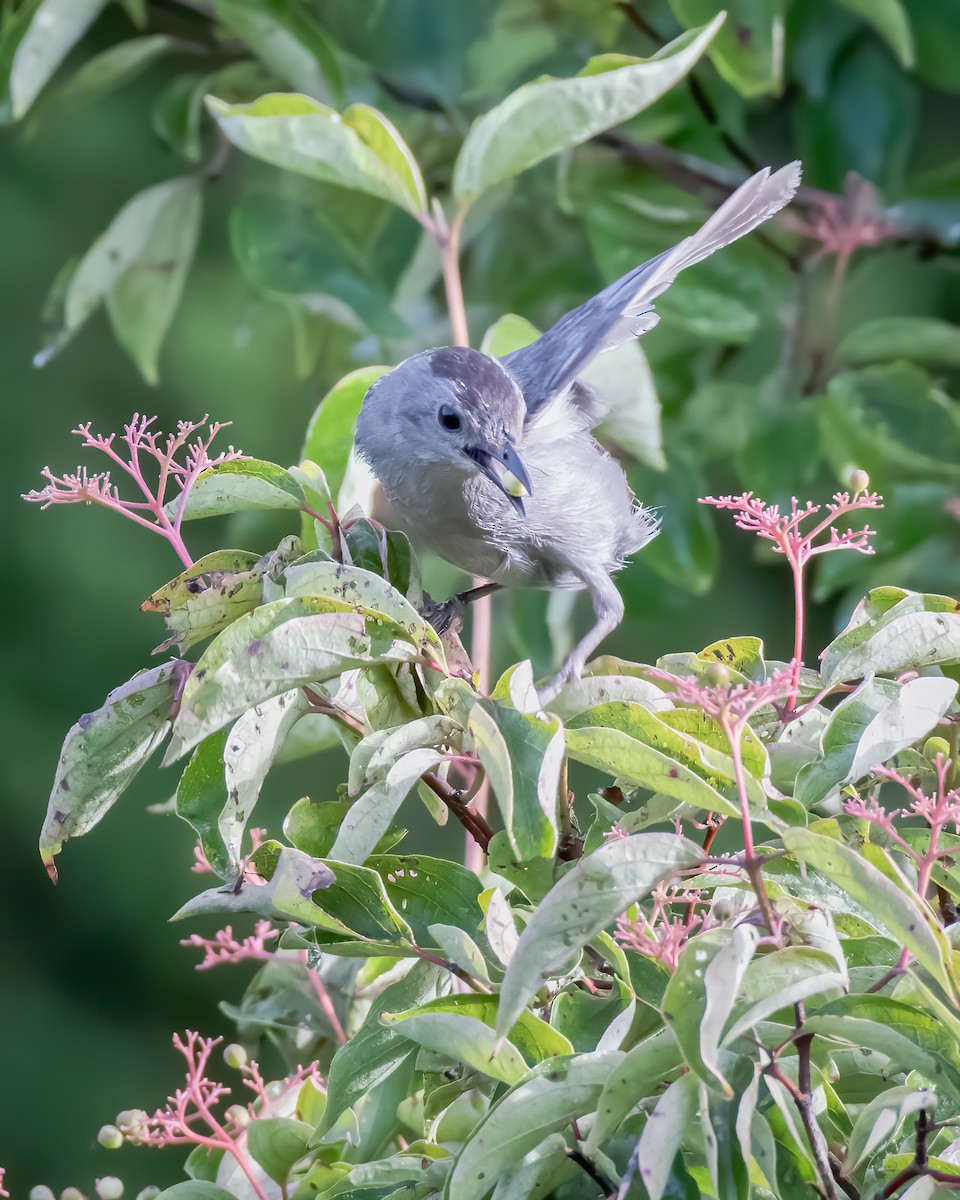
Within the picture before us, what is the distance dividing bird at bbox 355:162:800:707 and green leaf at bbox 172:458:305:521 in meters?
0.30

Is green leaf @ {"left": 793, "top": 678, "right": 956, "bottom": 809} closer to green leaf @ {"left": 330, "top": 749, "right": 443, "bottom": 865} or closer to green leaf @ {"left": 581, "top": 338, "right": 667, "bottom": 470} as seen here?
green leaf @ {"left": 330, "top": 749, "right": 443, "bottom": 865}

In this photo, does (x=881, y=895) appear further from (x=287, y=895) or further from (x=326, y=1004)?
(x=326, y=1004)

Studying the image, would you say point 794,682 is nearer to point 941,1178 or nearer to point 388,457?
→ point 941,1178

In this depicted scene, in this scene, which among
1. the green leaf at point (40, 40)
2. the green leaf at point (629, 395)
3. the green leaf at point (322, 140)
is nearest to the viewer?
the green leaf at point (322, 140)

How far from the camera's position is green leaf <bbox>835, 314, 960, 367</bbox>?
3.76 ft

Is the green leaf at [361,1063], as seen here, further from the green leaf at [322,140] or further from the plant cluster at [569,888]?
the green leaf at [322,140]

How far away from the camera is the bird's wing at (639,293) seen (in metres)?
0.79

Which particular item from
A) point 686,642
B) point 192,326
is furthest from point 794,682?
point 192,326

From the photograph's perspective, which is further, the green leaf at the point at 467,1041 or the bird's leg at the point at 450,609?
the bird's leg at the point at 450,609

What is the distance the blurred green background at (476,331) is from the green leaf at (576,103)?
377 mm

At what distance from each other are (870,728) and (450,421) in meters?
0.53

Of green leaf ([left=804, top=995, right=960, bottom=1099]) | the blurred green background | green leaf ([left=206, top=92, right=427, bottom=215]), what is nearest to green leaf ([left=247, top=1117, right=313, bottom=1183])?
green leaf ([left=804, top=995, right=960, bottom=1099])

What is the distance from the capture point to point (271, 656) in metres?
0.40

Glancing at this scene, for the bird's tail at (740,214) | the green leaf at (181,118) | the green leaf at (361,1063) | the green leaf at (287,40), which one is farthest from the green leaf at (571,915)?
the green leaf at (181,118)
